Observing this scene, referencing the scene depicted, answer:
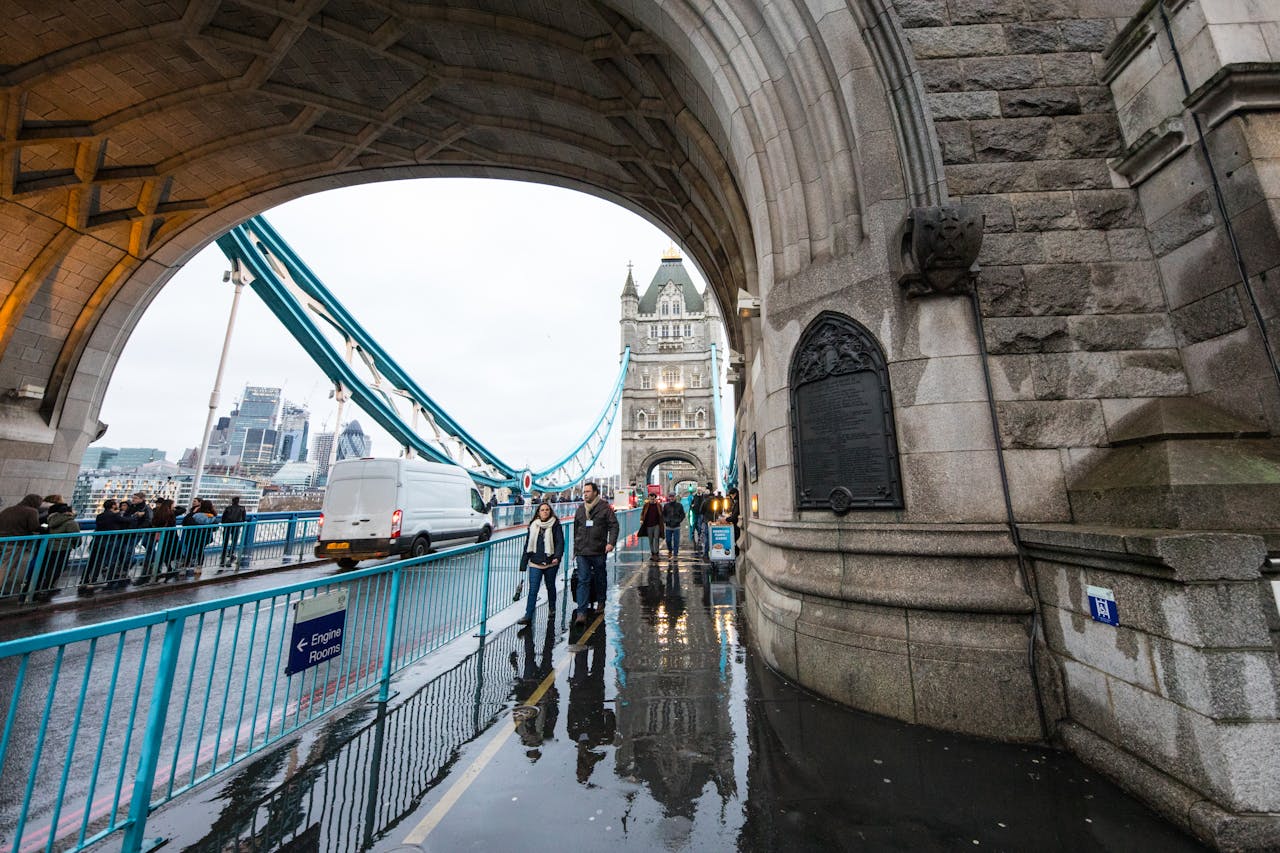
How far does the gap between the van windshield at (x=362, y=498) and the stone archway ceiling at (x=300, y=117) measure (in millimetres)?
7652

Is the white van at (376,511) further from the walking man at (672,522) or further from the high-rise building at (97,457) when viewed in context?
the high-rise building at (97,457)

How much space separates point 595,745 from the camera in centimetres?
323

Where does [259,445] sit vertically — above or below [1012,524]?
above

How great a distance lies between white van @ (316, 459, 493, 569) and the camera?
11391 millimetres

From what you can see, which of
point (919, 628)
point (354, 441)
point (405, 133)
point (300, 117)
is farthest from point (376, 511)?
point (354, 441)

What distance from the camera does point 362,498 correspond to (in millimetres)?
11766

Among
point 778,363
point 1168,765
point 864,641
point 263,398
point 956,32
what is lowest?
point 1168,765

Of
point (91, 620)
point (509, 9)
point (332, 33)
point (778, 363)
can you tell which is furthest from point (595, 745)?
point (332, 33)

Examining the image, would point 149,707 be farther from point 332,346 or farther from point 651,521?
point 332,346

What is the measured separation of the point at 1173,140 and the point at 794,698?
5288mm

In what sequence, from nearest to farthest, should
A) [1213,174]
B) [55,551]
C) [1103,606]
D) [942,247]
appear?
1. [1103,606]
2. [1213,174]
3. [942,247]
4. [55,551]

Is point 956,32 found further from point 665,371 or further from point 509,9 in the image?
point 665,371

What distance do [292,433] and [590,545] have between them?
192 m

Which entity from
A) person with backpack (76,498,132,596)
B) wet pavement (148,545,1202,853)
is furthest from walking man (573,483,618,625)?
person with backpack (76,498,132,596)
